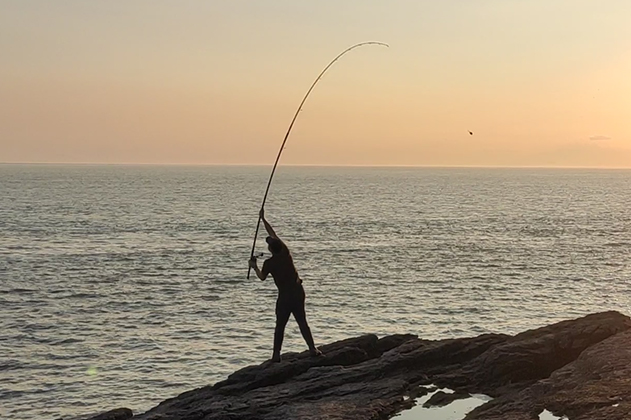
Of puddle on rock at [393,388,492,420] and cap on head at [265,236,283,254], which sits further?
cap on head at [265,236,283,254]

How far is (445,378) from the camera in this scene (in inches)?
452

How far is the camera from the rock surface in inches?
385

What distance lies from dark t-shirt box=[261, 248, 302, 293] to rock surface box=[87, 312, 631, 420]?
127 centimetres

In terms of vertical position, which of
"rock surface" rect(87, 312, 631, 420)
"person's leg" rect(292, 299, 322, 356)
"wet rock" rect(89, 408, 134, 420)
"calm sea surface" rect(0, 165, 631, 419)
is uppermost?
"person's leg" rect(292, 299, 322, 356)

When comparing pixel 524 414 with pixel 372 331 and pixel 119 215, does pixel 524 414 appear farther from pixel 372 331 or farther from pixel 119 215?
pixel 119 215

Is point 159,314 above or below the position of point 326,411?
below

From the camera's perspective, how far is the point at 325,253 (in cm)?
4872

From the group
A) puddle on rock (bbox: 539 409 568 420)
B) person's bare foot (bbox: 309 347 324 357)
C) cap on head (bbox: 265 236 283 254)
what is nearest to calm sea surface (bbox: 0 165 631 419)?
person's bare foot (bbox: 309 347 324 357)

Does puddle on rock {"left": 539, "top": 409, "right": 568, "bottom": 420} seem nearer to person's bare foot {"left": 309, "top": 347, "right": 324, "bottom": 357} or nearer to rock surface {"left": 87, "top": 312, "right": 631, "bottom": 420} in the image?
rock surface {"left": 87, "top": 312, "right": 631, "bottom": 420}

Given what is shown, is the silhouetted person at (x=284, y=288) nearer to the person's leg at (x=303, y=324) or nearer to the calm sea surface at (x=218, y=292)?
the person's leg at (x=303, y=324)

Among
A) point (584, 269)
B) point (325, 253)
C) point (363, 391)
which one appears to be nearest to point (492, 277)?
point (584, 269)

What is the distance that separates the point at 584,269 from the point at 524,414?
3571cm

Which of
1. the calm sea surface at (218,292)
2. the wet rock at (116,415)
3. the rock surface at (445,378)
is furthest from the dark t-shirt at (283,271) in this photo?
the calm sea surface at (218,292)

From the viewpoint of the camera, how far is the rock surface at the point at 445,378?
9781 mm
